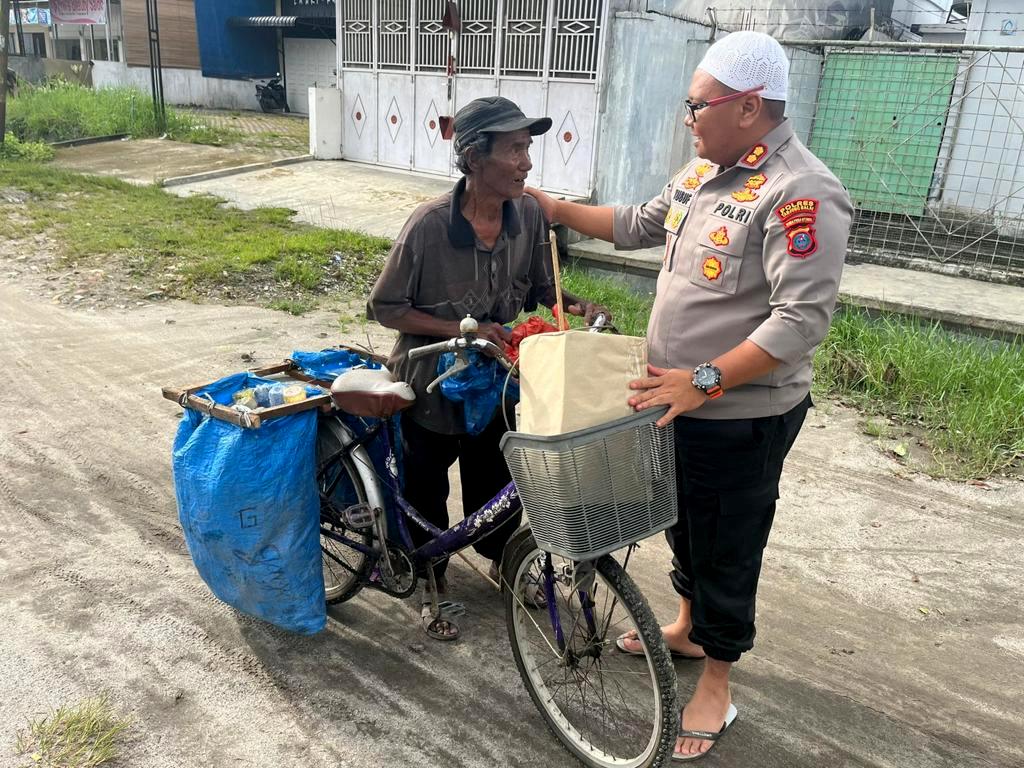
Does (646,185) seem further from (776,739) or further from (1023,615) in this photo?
(776,739)

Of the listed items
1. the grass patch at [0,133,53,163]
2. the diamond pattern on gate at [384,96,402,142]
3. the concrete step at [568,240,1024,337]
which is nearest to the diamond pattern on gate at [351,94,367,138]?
the diamond pattern on gate at [384,96,402,142]

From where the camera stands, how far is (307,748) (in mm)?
2449

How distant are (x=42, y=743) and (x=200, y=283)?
17.8 ft

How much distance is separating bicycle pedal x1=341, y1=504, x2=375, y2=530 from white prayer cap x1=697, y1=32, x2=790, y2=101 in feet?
5.89

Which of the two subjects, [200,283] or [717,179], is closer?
[717,179]

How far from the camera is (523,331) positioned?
2.43m

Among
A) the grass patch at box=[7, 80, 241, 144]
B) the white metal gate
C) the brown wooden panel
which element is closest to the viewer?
the white metal gate

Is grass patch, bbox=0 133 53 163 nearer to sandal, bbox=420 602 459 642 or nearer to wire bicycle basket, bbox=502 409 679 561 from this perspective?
sandal, bbox=420 602 459 642

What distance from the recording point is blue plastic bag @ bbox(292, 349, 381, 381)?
306 cm

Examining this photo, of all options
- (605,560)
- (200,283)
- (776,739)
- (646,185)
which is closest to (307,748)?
(605,560)

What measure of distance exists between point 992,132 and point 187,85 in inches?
806

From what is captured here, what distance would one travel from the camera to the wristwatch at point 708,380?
79.4 inches

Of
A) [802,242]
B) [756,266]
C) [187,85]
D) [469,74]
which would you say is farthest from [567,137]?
[187,85]

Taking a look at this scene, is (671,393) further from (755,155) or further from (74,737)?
(74,737)
